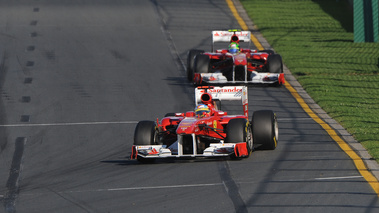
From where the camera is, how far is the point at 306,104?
20.8m

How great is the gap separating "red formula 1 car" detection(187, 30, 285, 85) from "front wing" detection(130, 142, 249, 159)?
27.4 ft

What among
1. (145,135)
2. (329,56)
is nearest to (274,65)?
(329,56)

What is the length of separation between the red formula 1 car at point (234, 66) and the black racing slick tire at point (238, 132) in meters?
8.02

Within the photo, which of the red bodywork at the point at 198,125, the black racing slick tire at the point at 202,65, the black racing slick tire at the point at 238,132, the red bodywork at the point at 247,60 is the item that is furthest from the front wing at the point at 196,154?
the red bodywork at the point at 247,60

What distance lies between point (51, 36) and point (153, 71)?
21.0 feet

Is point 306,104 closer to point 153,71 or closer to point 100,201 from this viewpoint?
point 153,71

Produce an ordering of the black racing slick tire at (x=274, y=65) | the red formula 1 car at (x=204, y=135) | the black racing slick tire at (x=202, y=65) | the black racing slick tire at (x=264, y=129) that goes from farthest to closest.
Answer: the black racing slick tire at (x=202, y=65) → the black racing slick tire at (x=274, y=65) → the black racing slick tire at (x=264, y=129) → the red formula 1 car at (x=204, y=135)

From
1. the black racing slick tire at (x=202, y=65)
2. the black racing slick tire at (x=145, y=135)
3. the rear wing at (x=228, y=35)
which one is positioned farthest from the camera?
the rear wing at (x=228, y=35)

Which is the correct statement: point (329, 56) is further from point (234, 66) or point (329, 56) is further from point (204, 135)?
point (204, 135)

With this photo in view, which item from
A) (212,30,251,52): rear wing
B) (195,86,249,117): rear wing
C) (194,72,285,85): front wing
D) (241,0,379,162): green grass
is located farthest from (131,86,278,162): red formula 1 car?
(212,30,251,52): rear wing

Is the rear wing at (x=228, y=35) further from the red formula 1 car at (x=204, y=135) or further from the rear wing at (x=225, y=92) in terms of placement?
the red formula 1 car at (x=204, y=135)

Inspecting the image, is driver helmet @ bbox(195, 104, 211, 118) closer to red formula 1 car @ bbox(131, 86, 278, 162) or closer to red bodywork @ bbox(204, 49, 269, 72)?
red formula 1 car @ bbox(131, 86, 278, 162)

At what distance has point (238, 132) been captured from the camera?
47.2 ft

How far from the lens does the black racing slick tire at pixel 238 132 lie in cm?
1433
